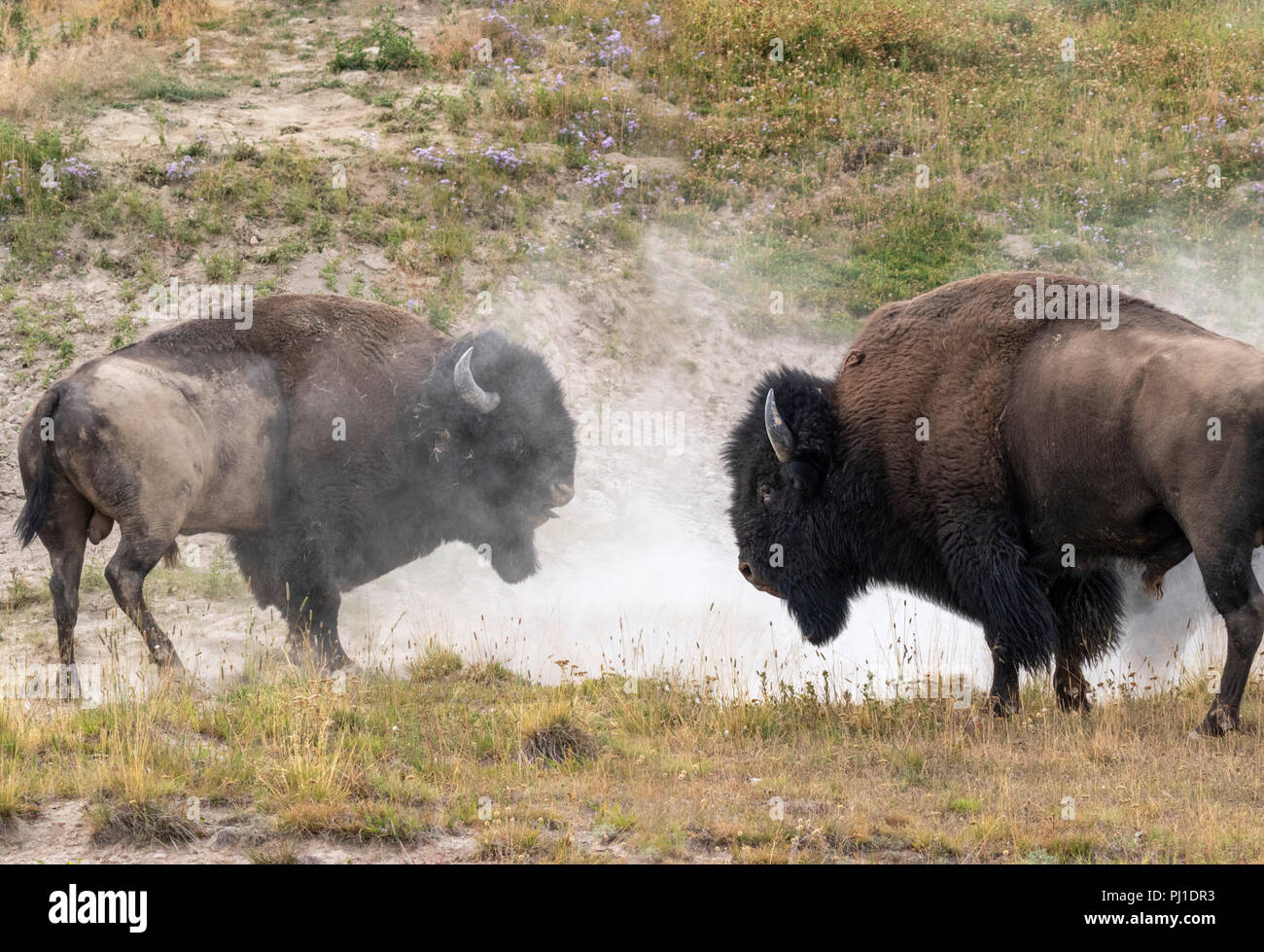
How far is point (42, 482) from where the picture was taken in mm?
7762

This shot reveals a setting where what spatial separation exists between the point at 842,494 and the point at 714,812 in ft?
9.08

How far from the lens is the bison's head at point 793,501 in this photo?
26.2 feet

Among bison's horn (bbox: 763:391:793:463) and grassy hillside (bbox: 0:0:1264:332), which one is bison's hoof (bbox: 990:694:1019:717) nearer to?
bison's horn (bbox: 763:391:793:463)

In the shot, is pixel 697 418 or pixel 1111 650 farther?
pixel 697 418

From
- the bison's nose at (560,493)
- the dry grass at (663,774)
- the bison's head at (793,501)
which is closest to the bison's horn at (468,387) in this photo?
the bison's nose at (560,493)

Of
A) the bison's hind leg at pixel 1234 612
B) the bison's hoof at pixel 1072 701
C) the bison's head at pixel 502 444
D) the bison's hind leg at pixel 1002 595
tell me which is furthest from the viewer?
the bison's head at pixel 502 444

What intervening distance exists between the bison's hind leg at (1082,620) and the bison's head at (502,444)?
11.2 feet

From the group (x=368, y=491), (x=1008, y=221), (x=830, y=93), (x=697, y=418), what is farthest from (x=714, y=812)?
(x=830, y=93)

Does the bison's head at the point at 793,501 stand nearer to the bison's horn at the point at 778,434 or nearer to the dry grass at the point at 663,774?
the bison's horn at the point at 778,434

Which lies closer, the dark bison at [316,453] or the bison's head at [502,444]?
the dark bison at [316,453]

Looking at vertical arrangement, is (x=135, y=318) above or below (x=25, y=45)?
below

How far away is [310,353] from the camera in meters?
9.02

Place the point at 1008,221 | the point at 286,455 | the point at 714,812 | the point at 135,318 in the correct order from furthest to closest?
1. the point at 1008,221
2. the point at 135,318
3. the point at 286,455
4. the point at 714,812
